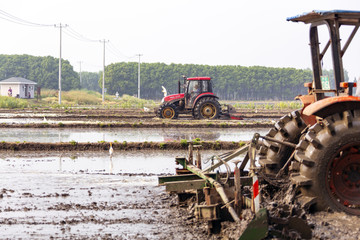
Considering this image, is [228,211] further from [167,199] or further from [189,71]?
[189,71]

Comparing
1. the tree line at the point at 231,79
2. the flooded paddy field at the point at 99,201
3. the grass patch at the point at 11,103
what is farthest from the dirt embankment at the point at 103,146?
the tree line at the point at 231,79

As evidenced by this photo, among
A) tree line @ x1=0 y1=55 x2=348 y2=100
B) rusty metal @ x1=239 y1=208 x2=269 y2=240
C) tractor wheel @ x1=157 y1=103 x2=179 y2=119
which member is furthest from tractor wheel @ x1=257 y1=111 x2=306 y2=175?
tree line @ x1=0 y1=55 x2=348 y2=100

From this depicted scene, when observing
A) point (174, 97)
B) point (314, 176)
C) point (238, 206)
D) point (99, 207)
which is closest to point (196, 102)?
point (174, 97)

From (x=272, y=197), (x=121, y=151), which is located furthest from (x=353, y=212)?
(x=121, y=151)

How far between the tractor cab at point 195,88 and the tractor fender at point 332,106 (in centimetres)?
2252

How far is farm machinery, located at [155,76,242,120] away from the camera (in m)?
29.8

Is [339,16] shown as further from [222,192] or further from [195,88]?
[195,88]

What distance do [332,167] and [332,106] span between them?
88cm

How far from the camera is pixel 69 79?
349 feet

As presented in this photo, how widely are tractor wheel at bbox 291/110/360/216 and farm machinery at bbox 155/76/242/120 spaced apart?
2239 cm

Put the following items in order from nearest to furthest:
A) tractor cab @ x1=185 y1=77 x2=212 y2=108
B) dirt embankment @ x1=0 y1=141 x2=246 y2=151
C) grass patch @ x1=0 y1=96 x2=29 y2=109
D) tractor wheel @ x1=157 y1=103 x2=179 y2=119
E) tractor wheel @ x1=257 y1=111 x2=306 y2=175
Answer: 1. tractor wheel @ x1=257 y1=111 x2=306 y2=175
2. dirt embankment @ x1=0 y1=141 x2=246 y2=151
3. tractor cab @ x1=185 y1=77 x2=212 y2=108
4. tractor wheel @ x1=157 y1=103 x2=179 y2=119
5. grass patch @ x1=0 y1=96 x2=29 y2=109

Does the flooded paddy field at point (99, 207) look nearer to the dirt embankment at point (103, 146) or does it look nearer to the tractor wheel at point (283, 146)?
the tractor wheel at point (283, 146)

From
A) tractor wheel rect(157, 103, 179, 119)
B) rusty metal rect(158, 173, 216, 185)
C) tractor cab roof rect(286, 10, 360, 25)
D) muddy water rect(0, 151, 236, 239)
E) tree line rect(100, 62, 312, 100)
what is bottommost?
muddy water rect(0, 151, 236, 239)

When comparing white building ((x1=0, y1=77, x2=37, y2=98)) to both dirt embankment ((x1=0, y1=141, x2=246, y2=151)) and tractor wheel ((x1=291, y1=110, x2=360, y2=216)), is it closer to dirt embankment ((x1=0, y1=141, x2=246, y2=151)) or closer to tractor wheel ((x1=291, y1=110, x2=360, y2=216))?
dirt embankment ((x1=0, y1=141, x2=246, y2=151))
